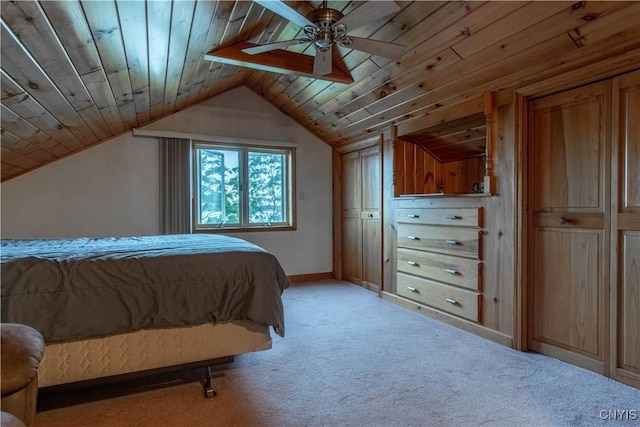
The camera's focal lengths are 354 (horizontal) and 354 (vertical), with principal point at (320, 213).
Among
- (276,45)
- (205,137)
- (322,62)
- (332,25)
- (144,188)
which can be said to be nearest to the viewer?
(332,25)

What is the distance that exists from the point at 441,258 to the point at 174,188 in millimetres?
3105

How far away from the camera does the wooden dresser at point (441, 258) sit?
9.78ft

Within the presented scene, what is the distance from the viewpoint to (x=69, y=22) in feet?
5.41

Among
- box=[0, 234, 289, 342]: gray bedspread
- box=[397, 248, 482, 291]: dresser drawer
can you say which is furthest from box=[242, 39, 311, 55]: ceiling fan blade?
box=[397, 248, 482, 291]: dresser drawer

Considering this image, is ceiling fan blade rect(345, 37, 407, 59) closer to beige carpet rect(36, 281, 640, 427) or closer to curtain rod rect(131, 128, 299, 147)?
beige carpet rect(36, 281, 640, 427)

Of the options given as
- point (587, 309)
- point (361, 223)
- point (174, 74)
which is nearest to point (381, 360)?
point (587, 309)

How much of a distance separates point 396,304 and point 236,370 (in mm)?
2098

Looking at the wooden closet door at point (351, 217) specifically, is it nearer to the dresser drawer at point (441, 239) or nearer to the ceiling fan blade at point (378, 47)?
the dresser drawer at point (441, 239)

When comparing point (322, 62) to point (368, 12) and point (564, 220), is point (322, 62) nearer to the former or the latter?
point (368, 12)

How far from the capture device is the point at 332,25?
2.06 metres

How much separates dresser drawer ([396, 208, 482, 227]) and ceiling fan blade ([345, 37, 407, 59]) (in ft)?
4.74

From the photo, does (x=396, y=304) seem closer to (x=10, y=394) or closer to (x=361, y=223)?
(x=361, y=223)

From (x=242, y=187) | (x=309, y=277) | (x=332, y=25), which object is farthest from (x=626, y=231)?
(x=242, y=187)

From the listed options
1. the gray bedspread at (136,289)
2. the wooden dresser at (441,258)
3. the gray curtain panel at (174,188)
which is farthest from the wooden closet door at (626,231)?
the gray curtain panel at (174,188)
